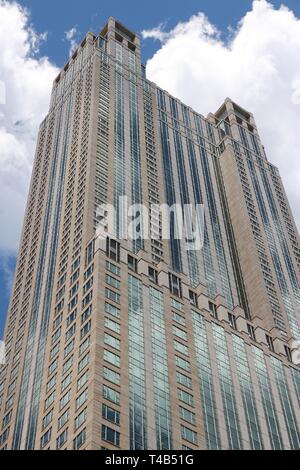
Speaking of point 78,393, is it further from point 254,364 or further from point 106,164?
point 106,164

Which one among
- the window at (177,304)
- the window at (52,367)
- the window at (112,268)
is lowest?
the window at (52,367)

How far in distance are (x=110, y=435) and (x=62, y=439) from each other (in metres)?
7.97

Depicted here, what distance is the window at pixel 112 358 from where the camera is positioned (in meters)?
96.1

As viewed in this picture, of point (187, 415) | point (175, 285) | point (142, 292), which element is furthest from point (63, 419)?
point (175, 285)

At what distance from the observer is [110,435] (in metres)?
85.8

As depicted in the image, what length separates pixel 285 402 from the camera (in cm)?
11619

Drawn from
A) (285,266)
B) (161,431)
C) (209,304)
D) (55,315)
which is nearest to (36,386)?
(55,315)

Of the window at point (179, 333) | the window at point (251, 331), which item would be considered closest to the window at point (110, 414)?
the window at point (179, 333)

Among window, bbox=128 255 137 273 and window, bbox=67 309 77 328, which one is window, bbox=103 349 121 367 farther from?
window, bbox=128 255 137 273

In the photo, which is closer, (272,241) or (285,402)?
(285,402)

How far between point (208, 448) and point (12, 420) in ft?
104

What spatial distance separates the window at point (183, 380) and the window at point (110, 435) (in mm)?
18966

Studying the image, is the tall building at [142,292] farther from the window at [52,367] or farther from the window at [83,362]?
the window at [83,362]

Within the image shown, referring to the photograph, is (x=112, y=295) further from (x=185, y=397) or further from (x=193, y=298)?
(x=193, y=298)
